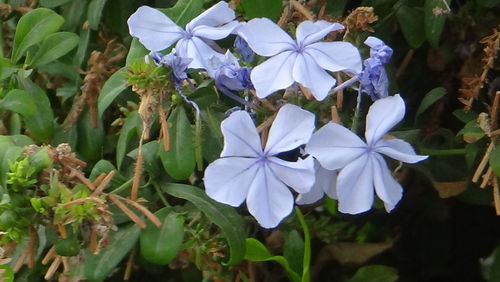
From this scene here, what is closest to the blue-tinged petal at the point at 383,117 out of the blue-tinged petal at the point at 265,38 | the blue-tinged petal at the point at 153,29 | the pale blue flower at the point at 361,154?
the pale blue flower at the point at 361,154

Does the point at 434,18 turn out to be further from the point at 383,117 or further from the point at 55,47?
the point at 55,47

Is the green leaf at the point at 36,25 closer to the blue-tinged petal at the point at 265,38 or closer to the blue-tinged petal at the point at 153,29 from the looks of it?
the blue-tinged petal at the point at 153,29

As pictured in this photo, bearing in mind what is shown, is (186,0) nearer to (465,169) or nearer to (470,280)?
(465,169)

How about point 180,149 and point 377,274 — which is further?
point 377,274

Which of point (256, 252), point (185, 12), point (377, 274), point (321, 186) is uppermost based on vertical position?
point (185, 12)

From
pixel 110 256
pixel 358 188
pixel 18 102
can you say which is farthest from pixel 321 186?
pixel 18 102
